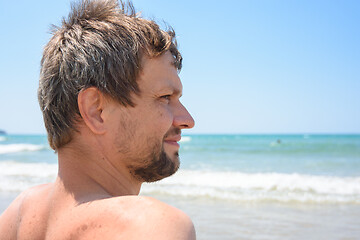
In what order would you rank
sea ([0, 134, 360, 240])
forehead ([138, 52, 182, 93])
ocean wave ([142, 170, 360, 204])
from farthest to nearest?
1. ocean wave ([142, 170, 360, 204])
2. sea ([0, 134, 360, 240])
3. forehead ([138, 52, 182, 93])

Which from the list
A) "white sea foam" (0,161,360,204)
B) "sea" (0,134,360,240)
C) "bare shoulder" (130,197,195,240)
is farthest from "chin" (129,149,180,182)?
"white sea foam" (0,161,360,204)

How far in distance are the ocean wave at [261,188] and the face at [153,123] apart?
607 centimetres

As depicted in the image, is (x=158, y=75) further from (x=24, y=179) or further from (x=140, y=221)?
(x=24, y=179)

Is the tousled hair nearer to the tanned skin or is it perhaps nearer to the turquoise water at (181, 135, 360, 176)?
the tanned skin

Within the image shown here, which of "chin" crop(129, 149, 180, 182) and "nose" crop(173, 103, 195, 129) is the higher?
"nose" crop(173, 103, 195, 129)

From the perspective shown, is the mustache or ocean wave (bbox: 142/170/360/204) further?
ocean wave (bbox: 142/170/360/204)

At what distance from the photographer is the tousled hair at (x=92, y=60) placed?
3.85 ft

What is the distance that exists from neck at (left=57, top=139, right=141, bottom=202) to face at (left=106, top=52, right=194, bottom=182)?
0.17 feet

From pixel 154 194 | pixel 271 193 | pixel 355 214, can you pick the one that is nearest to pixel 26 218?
pixel 355 214

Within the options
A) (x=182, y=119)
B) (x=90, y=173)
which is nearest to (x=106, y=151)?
(x=90, y=173)

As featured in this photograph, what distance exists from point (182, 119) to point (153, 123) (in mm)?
134

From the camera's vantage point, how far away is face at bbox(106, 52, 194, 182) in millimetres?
1168

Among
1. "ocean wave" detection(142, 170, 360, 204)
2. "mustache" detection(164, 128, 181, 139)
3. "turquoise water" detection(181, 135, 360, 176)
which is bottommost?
"turquoise water" detection(181, 135, 360, 176)

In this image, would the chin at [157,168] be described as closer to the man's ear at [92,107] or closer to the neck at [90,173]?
the neck at [90,173]
